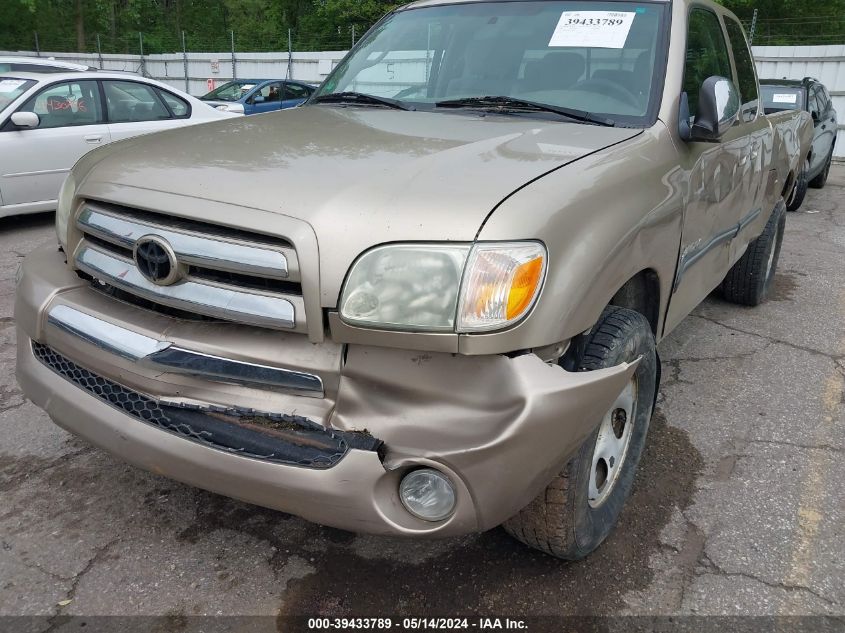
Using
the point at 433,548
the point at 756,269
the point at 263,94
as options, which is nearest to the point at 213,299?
the point at 433,548

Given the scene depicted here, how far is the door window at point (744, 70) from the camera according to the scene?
3.75m

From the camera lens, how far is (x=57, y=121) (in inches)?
278

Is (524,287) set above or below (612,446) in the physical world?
above

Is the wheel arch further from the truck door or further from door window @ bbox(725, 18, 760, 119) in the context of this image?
door window @ bbox(725, 18, 760, 119)

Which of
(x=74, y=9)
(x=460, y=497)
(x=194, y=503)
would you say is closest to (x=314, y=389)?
(x=460, y=497)

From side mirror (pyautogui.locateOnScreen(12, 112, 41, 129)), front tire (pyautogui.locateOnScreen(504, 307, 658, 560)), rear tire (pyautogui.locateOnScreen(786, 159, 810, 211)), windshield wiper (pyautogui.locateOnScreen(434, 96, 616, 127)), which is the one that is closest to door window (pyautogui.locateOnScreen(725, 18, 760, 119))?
windshield wiper (pyautogui.locateOnScreen(434, 96, 616, 127))

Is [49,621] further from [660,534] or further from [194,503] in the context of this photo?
[660,534]

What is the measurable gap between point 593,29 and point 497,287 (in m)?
1.68

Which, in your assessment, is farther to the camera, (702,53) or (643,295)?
(702,53)

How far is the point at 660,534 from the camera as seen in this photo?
2.55 metres

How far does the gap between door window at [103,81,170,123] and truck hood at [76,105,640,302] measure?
5500 mm

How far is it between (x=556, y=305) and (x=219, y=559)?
1.41m

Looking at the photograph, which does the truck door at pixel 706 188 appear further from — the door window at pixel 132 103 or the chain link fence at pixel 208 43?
the chain link fence at pixel 208 43

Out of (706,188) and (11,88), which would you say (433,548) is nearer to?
(706,188)
